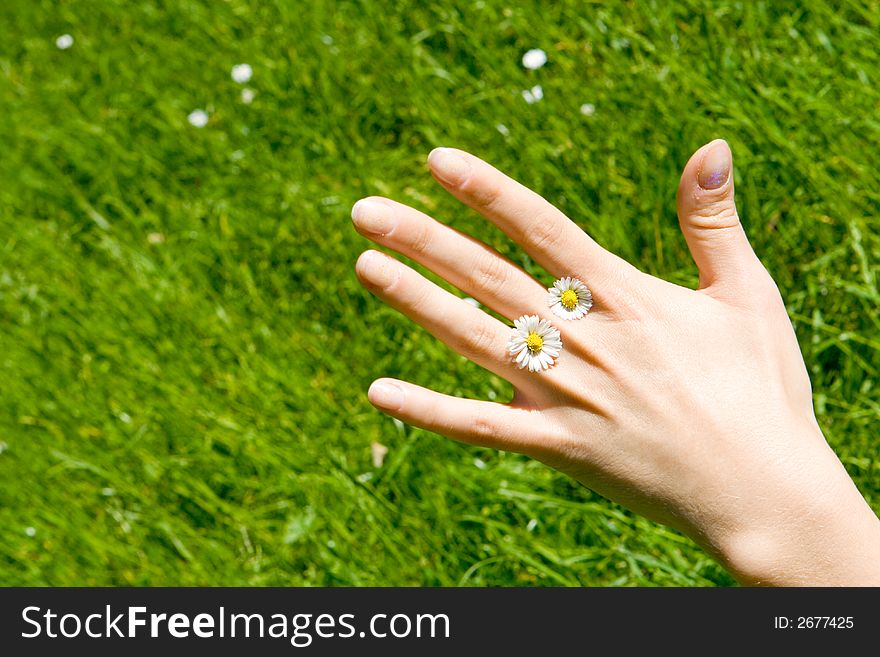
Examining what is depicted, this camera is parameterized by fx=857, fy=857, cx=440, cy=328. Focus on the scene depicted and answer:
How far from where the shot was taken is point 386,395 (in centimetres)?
186

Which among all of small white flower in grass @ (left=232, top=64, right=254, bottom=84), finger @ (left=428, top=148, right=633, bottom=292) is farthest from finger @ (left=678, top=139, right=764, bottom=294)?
small white flower in grass @ (left=232, top=64, right=254, bottom=84)

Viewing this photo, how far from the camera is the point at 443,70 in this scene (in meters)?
3.10

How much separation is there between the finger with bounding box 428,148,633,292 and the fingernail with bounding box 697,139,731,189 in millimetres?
262

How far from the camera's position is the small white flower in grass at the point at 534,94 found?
289 cm

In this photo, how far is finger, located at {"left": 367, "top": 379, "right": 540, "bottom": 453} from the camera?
1.89 metres

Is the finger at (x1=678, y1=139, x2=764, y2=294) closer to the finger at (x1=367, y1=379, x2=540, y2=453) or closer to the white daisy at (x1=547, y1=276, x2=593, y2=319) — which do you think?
the white daisy at (x1=547, y1=276, x2=593, y2=319)

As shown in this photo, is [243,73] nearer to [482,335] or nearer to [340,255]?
[340,255]

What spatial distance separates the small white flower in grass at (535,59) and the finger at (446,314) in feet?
4.31

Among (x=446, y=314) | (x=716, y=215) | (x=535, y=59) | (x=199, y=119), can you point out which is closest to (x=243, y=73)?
(x=199, y=119)

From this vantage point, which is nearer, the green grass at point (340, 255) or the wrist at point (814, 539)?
the wrist at point (814, 539)

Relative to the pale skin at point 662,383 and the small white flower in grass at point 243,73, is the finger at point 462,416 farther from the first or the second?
the small white flower in grass at point 243,73

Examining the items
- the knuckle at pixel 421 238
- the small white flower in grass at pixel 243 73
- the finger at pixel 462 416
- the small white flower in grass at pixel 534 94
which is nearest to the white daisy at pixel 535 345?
the finger at pixel 462 416

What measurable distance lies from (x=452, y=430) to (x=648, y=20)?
169cm
